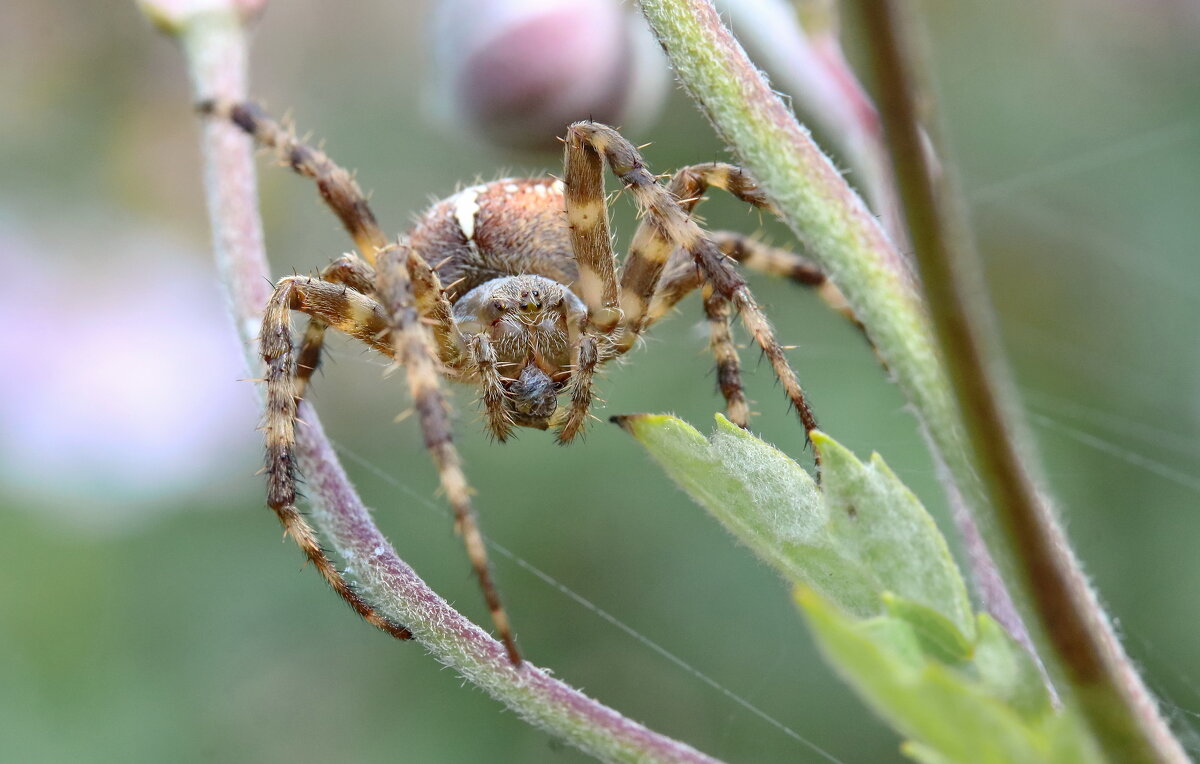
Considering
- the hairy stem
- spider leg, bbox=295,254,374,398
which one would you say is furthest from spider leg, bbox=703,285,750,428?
the hairy stem

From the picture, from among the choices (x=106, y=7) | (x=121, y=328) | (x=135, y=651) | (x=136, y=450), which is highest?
(x=106, y=7)

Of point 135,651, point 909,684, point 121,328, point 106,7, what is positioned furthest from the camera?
point 106,7

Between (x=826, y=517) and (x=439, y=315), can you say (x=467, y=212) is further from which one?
(x=826, y=517)

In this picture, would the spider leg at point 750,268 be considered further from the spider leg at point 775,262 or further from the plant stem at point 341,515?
the plant stem at point 341,515

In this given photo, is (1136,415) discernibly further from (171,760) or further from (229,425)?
(171,760)

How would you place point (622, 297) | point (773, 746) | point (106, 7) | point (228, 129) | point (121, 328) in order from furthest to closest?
point (106, 7)
point (121, 328)
point (773, 746)
point (622, 297)
point (228, 129)

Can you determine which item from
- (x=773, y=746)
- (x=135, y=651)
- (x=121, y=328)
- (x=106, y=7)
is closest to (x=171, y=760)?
(x=135, y=651)
